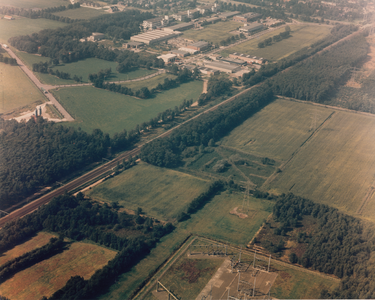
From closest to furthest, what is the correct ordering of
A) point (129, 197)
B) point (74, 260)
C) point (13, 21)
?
point (74, 260) → point (129, 197) → point (13, 21)

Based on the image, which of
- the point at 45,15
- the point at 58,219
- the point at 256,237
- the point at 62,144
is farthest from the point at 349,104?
the point at 45,15

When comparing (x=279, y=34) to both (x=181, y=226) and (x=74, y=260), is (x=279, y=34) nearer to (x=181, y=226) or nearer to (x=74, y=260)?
(x=181, y=226)

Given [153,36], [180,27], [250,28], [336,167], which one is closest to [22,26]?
[153,36]

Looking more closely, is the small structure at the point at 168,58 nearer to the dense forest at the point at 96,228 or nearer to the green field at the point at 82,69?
the green field at the point at 82,69

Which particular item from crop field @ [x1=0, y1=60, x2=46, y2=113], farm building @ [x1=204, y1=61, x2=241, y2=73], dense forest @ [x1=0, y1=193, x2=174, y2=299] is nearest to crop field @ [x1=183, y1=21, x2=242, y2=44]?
farm building @ [x1=204, y1=61, x2=241, y2=73]

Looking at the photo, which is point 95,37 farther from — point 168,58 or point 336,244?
point 336,244
